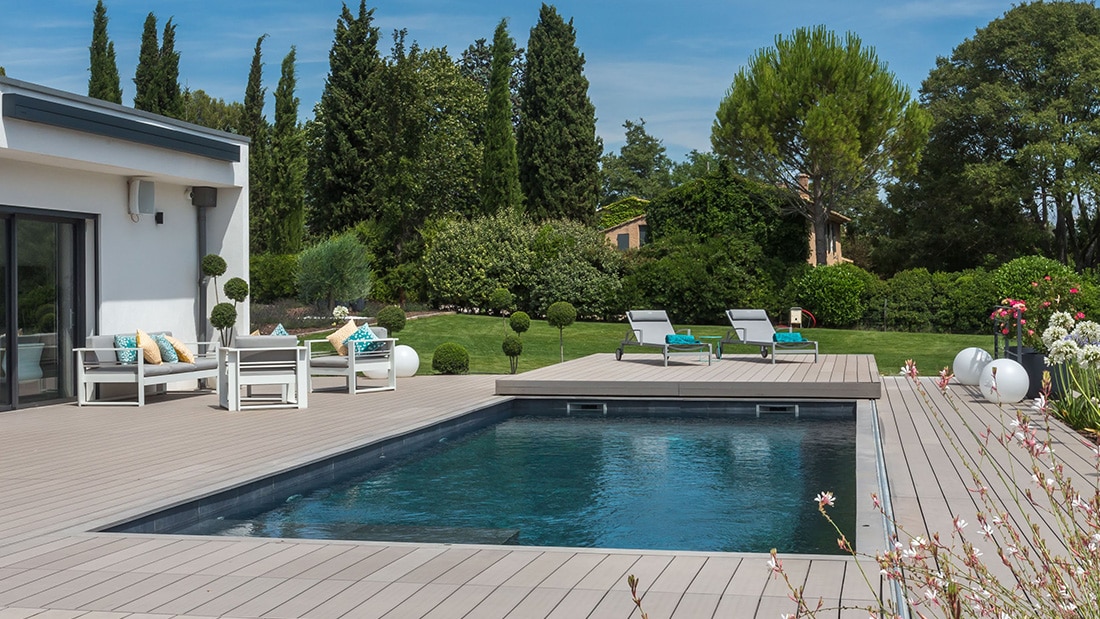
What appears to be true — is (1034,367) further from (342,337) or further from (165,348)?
(165,348)

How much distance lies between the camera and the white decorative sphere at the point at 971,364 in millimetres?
10891

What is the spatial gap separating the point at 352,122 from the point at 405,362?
17439mm

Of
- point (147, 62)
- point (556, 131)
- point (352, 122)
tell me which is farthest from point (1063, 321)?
point (147, 62)

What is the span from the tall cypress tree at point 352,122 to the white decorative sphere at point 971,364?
20602mm

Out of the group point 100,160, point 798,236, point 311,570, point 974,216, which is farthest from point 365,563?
point 974,216

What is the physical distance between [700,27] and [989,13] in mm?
9508

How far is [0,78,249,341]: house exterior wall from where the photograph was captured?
9469mm

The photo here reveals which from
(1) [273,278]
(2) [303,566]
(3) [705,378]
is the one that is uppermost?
(1) [273,278]

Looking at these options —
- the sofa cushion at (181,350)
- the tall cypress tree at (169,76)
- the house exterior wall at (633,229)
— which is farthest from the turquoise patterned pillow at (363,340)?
the house exterior wall at (633,229)

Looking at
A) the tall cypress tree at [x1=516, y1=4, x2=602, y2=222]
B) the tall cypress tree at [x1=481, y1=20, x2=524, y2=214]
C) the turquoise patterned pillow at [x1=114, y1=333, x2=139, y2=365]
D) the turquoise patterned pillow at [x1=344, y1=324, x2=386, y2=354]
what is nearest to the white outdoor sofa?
the turquoise patterned pillow at [x1=114, y1=333, x2=139, y2=365]

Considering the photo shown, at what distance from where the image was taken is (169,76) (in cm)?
2714

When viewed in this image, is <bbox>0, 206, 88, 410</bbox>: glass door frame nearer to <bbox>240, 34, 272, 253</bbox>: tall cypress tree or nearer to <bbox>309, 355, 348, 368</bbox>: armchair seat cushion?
<bbox>309, 355, 348, 368</bbox>: armchair seat cushion

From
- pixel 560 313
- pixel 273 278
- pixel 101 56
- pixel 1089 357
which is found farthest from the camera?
pixel 101 56

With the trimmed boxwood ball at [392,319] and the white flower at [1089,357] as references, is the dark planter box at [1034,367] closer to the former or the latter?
the white flower at [1089,357]
